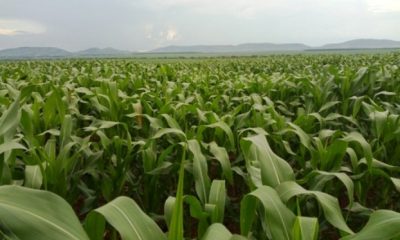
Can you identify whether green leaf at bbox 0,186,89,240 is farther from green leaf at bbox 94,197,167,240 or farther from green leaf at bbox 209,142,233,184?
green leaf at bbox 209,142,233,184

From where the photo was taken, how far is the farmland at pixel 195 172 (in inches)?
41.8

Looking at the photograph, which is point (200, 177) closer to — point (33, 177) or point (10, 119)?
point (33, 177)

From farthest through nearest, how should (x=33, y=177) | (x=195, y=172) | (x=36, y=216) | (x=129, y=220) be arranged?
(x=195, y=172) → (x=33, y=177) → (x=129, y=220) → (x=36, y=216)

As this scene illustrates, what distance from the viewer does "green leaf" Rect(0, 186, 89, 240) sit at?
907mm

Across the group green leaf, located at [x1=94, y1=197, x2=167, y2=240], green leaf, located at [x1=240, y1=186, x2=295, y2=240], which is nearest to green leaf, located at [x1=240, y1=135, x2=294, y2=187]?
green leaf, located at [x1=240, y1=186, x2=295, y2=240]

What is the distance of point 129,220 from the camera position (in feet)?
3.49

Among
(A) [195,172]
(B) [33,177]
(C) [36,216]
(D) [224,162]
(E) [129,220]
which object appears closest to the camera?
(C) [36,216]

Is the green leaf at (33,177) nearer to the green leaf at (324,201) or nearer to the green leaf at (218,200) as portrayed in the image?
the green leaf at (218,200)

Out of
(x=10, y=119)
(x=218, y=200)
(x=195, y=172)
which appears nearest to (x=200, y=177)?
(x=195, y=172)

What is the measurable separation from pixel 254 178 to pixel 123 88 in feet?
11.4

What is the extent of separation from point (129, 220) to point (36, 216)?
24 centimetres

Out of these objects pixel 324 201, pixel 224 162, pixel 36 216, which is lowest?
pixel 224 162

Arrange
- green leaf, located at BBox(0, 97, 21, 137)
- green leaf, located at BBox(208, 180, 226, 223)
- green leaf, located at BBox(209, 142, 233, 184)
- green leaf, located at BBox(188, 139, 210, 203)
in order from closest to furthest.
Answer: green leaf, located at BBox(208, 180, 226, 223) < green leaf, located at BBox(0, 97, 21, 137) < green leaf, located at BBox(188, 139, 210, 203) < green leaf, located at BBox(209, 142, 233, 184)

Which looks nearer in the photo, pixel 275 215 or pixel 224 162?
pixel 275 215
